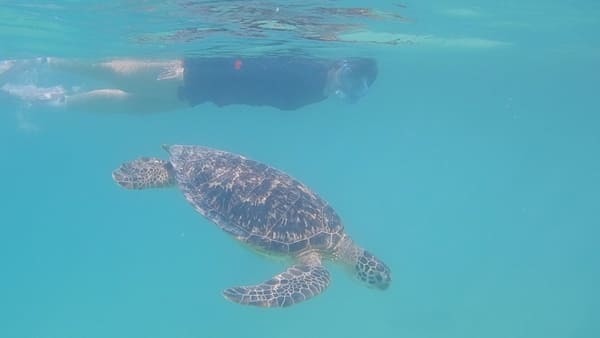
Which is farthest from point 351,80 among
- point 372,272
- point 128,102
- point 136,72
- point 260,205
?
point 136,72

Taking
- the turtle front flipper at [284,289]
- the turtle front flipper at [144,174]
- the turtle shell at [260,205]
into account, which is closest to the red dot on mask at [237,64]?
the turtle front flipper at [144,174]

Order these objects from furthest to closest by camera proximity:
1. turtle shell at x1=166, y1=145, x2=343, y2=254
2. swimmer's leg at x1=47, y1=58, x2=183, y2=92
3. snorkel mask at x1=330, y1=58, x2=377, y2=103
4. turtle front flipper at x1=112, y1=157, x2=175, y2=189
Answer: swimmer's leg at x1=47, y1=58, x2=183, y2=92, snorkel mask at x1=330, y1=58, x2=377, y2=103, turtle front flipper at x1=112, y1=157, x2=175, y2=189, turtle shell at x1=166, y1=145, x2=343, y2=254

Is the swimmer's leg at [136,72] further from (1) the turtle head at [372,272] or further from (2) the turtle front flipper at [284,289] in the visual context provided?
(2) the turtle front flipper at [284,289]

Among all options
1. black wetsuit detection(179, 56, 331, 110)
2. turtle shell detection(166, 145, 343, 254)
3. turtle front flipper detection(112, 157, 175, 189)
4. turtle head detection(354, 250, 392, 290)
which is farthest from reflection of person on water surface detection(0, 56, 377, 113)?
turtle head detection(354, 250, 392, 290)

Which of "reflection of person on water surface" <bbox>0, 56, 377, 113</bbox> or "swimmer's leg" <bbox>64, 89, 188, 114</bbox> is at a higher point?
"reflection of person on water surface" <bbox>0, 56, 377, 113</bbox>

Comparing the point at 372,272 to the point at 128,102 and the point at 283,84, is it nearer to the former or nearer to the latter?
the point at 283,84

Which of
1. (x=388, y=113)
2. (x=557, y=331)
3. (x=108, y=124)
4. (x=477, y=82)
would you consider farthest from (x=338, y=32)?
(x=108, y=124)

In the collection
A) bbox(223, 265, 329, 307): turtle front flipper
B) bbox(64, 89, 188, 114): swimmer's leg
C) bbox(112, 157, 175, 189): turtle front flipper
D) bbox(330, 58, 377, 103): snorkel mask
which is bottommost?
bbox(64, 89, 188, 114): swimmer's leg

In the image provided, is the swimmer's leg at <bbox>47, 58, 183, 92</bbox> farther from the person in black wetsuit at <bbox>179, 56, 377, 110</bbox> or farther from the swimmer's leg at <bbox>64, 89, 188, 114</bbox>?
the person in black wetsuit at <bbox>179, 56, 377, 110</bbox>
